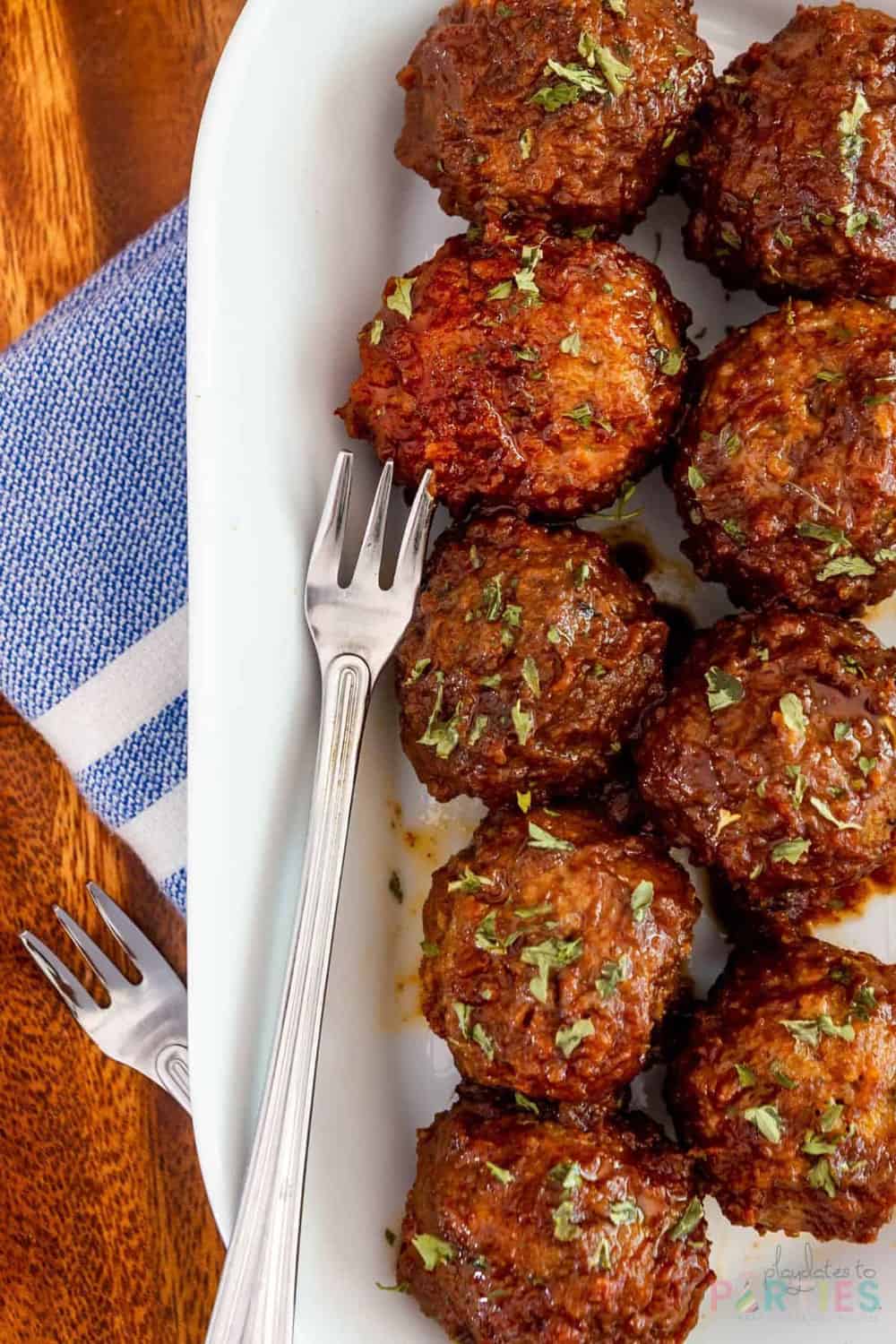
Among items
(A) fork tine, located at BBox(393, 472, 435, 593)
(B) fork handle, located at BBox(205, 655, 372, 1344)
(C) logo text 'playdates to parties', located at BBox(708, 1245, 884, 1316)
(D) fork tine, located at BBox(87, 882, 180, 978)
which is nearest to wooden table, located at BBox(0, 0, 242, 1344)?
Result: (D) fork tine, located at BBox(87, 882, 180, 978)

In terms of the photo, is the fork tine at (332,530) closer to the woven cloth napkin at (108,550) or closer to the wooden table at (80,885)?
the woven cloth napkin at (108,550)

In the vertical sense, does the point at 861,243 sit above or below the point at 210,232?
below

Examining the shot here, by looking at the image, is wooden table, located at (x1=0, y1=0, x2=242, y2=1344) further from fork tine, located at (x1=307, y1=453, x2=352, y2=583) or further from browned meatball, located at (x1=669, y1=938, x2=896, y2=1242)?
browned meatball, located at (x1=669, y1=938, x2=896, y2=1242)

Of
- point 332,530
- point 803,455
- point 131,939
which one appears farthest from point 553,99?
point 131,939

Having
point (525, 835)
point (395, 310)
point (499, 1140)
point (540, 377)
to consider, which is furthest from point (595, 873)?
point (395, 310)

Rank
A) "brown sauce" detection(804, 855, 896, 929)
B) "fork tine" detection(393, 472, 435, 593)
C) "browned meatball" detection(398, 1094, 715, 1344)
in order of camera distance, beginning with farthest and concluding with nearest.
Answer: "brown sauce" detection(804, 855, 896, 929), "fork tine" detection(393, 472, 435, 593), "browned meatball" detection(398, 1094, 715, 1344)

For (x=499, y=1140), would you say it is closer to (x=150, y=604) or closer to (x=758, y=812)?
(x=758, y=812)

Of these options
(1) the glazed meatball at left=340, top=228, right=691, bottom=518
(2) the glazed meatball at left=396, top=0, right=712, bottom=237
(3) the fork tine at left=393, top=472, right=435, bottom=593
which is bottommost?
(3) the fork tine at left=393, top=472, right=435, bottom=593
